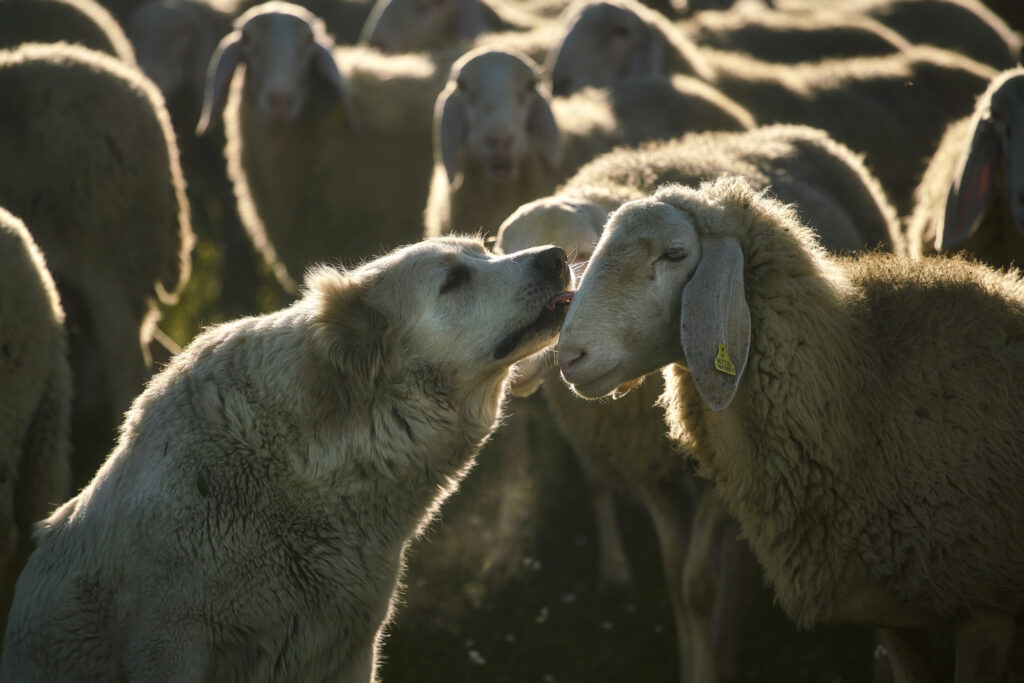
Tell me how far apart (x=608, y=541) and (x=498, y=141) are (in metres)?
2.27

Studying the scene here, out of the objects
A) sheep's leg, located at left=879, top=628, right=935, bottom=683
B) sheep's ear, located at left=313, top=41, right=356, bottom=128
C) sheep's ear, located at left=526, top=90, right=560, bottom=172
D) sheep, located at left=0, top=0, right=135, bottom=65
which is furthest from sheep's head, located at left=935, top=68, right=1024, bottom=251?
sheep, located at left=0, top=0, right=135, bottom=65

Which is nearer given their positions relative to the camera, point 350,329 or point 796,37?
point 350,329

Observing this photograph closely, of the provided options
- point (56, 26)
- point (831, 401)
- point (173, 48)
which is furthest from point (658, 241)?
point (173, 48)

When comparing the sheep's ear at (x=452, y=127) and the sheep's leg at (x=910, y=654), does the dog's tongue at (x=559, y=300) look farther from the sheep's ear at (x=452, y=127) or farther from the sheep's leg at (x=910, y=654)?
the sheep's ear at (x=452, y=127)

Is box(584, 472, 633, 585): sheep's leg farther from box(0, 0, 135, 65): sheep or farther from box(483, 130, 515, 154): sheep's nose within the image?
box(0, 0, 135, 65): sheep

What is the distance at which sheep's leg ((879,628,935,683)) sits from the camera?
383 cm

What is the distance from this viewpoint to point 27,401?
Result: 412cm

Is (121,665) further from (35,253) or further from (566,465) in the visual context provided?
(566,465)

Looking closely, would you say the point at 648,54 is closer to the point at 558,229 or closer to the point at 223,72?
the point at 223,72

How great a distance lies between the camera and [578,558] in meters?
6.05

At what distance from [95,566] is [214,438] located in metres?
0.49

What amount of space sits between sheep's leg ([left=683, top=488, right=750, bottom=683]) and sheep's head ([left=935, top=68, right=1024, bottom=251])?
1559mm

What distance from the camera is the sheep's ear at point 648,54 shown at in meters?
8.48

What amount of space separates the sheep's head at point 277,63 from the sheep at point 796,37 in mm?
3883
